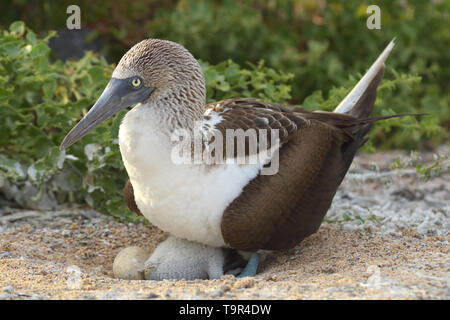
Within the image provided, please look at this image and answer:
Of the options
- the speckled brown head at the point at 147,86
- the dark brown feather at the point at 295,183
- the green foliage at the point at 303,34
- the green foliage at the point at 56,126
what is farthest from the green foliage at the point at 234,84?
the green foliage at the point at 303,34

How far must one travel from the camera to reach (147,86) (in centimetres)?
422

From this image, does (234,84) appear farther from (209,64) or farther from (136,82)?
(209,64)

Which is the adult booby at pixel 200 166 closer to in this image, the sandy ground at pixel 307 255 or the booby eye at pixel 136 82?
the booby eye at pixel 136 82

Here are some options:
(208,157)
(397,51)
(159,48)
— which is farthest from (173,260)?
(397,51)

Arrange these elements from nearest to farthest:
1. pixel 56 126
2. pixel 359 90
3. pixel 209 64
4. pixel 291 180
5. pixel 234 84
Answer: pixel 291 180, pixel 359 90, pixel 56 126, pixel 234 84, pixel 209 64

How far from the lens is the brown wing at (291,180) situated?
428 centimetres

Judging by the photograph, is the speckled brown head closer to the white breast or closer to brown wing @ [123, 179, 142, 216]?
the white breast

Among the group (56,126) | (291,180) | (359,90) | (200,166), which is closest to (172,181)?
(200,166)

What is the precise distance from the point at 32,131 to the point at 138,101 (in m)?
1.63

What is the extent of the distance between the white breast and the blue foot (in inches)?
14.6

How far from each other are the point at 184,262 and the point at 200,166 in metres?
0.70

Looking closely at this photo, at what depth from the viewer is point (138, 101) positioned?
4223 millimetres

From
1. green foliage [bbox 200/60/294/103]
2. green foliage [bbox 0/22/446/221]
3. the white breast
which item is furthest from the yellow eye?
green foliage [bbox 200/60/294/103]

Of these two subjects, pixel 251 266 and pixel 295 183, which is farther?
pixel 251 266
